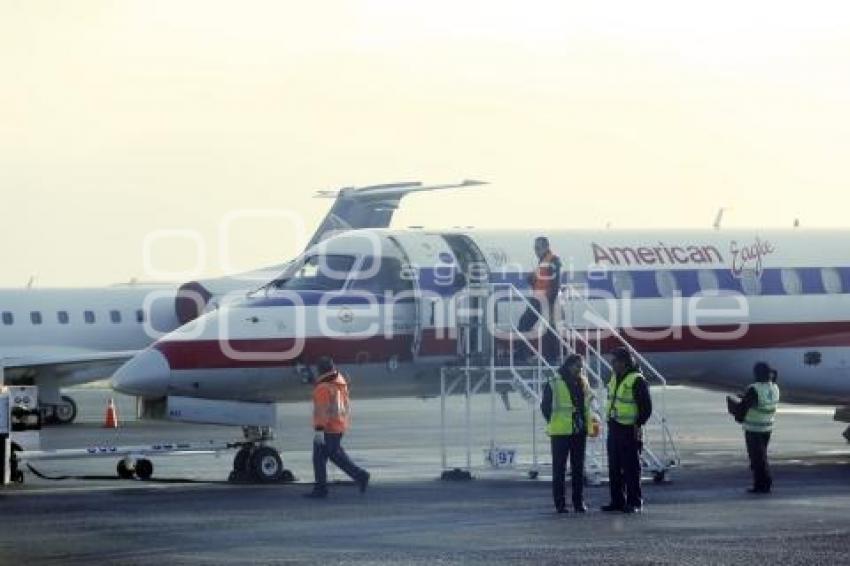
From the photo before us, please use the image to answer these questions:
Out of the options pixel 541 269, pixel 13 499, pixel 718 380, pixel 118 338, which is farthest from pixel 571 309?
pixel 118 338

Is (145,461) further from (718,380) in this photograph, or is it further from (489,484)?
(718,380)

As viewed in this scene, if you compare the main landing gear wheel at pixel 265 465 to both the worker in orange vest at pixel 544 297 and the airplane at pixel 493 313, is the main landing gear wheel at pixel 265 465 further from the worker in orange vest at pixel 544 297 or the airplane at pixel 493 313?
the worker in orange vest at pixel 544 297

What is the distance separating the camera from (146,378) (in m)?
25.8

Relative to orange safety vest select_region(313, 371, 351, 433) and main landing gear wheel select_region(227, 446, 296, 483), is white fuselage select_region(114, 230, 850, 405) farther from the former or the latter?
orange safety vest select_region(313, 371, 351, 433)

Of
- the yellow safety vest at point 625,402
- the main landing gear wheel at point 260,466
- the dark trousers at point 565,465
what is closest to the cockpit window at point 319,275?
the main landing gear wheel at point 260,466

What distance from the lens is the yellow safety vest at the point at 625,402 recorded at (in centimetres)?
2247

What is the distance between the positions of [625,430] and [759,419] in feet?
9.79

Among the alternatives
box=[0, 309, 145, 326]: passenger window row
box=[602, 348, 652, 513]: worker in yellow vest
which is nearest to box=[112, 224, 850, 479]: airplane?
box=[602, 348, 652, 513]: worker in yellow vest

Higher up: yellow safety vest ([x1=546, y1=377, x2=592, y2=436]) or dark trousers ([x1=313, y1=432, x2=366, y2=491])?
yellow safety vest ([x1=546, y1=377, x2=592, y2=436])

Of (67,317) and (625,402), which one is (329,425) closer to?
(625,402)

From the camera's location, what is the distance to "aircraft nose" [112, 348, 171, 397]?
25.8 meters

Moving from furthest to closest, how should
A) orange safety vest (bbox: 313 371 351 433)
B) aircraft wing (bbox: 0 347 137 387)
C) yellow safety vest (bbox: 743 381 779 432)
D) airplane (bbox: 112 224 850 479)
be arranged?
1. aircraft wing (bbox: 0 347 137 387)
2. airplane (bbox: 112 224 850 479)
3. yellow safety vest (bbox: 743 381 779 432)
4. orange safety vest (bbox: 313 371 351 433)

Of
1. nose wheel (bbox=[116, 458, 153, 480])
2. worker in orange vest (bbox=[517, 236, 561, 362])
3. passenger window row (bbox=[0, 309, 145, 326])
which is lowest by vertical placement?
nose wheel (bbox=[116, 458, 153, 480])

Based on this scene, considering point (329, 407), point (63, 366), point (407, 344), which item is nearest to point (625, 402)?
point (329, 407)
